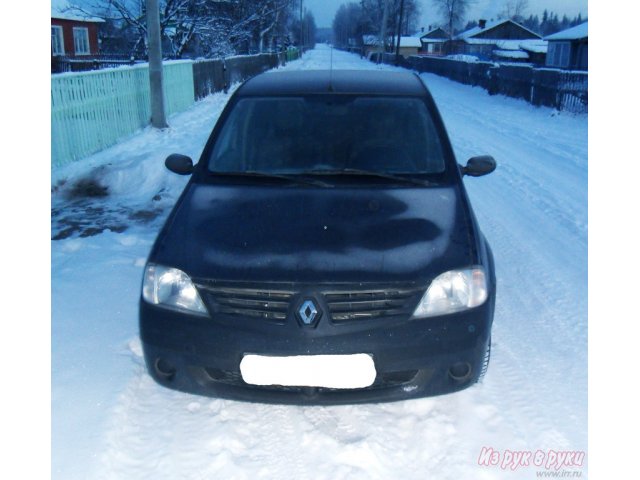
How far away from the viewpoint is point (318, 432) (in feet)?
8.74

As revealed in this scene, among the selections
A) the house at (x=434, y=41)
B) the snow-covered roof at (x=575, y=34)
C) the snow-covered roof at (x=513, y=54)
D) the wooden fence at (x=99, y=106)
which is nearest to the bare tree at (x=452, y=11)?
the house at (x=434, y=41)

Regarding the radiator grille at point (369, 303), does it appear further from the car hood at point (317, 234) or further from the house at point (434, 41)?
the house at point (434, 41)

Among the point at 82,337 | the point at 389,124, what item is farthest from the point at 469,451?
the point at 82,337

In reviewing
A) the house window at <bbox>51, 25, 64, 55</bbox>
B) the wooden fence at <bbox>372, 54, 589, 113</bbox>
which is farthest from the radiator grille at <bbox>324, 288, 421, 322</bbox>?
the house window at <bbox>51, 25, 64, 55</bbox>

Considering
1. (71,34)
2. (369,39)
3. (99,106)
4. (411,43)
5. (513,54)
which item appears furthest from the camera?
(369,39)

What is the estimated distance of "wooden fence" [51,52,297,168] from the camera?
884 centimetres

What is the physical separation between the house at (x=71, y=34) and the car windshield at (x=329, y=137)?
28.8 meters

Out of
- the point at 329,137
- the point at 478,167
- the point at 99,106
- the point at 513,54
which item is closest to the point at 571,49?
the point at 513,54

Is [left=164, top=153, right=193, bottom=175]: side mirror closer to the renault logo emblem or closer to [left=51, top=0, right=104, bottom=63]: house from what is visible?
the renault logo emblem

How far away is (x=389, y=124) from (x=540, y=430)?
77.1 inches

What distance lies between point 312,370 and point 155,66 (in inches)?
435

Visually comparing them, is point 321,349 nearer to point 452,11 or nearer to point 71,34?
point 71,34

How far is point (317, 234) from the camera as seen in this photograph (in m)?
2.71

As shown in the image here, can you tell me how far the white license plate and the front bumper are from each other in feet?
0.10
